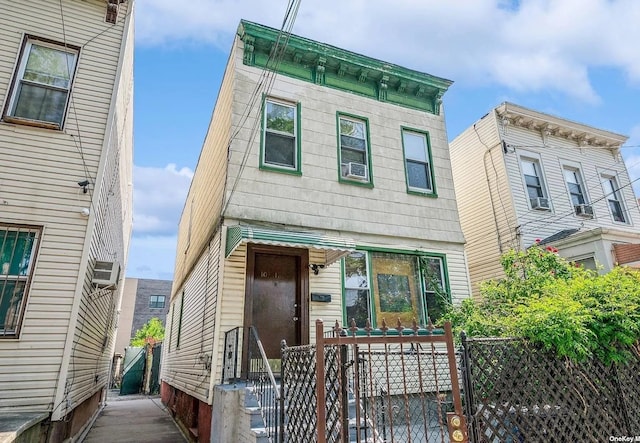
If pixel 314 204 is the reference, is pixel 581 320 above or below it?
below

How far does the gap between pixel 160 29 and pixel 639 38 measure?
29.4 ft

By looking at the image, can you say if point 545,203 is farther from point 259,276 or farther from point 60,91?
point 60,91

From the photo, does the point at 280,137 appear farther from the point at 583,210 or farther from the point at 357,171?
the point at 583,210

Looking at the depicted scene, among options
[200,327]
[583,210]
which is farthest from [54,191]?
[583,210]

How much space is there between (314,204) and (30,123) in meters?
5.22

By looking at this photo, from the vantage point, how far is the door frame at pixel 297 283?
6.98m

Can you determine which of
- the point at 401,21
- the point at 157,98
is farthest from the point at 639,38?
the point at 157,98

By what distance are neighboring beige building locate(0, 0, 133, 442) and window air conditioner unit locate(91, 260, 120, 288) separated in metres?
0.02

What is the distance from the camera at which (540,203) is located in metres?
12.1

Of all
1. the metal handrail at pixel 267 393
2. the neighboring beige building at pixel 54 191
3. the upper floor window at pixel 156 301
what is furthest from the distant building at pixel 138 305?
the metal handrail at pixel 267 393

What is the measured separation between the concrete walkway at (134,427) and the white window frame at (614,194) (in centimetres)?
1539

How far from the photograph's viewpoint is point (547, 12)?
683 centimetres

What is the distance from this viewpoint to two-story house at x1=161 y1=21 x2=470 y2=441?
7203 millimetres

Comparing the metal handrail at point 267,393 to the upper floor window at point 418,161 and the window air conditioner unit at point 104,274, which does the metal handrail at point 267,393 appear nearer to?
the window air conditioner unit at point 104,274
